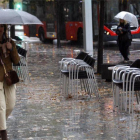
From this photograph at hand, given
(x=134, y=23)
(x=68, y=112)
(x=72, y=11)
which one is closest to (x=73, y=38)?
(x=72, y=11)

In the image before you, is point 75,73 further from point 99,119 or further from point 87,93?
point 99,119

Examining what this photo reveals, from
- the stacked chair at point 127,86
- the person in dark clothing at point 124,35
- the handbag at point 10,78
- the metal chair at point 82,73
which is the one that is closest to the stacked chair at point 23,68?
the metal chair at point 82,73

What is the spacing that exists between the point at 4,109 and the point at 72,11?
72.9ft

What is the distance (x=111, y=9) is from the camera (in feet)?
86.2

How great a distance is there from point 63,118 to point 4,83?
1.92 metres

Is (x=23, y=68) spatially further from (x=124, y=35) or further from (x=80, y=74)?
(x=124, y=35)

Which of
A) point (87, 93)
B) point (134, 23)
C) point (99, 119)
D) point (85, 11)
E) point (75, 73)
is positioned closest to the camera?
point (99, 119)

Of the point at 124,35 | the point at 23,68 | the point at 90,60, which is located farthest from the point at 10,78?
the point at 124,35

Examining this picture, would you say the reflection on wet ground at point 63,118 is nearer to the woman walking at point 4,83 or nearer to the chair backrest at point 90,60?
the woman walking at point 4,83

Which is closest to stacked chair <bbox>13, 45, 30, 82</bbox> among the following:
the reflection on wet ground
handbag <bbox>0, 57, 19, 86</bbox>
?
the reflection on wet ground

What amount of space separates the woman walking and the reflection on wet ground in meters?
0.52

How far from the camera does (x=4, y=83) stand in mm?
6496

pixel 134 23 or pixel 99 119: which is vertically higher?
pixel 134 23

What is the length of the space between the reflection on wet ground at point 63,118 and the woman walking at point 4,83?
1.70 feet
